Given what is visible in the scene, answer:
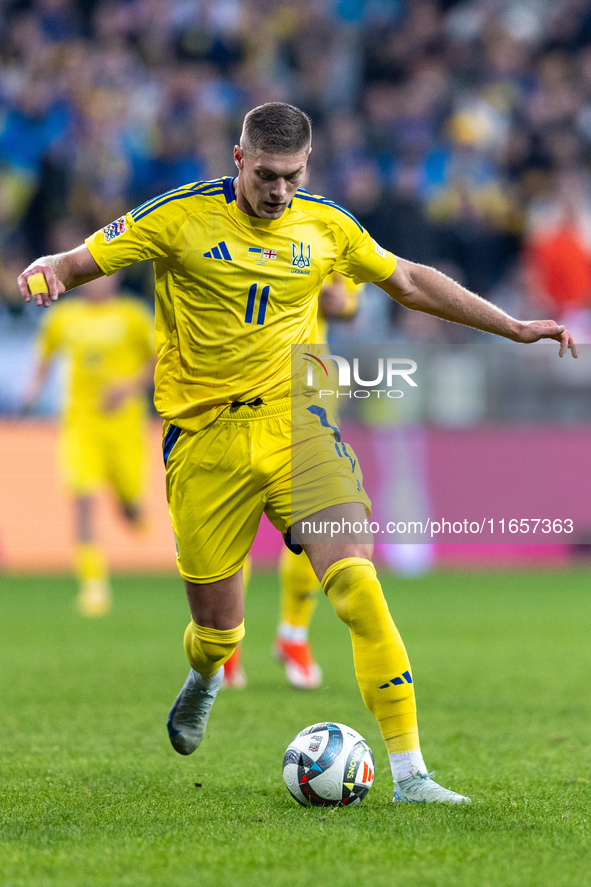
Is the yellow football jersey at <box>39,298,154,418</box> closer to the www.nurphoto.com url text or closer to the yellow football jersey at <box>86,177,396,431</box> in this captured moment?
the www.nurphoto.com url text

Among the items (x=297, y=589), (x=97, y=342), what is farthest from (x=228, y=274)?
(x=97, y=342)

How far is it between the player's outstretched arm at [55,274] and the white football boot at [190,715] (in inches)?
70.8

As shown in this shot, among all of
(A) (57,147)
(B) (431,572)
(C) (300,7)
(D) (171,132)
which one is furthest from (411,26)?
(B) (431,572)

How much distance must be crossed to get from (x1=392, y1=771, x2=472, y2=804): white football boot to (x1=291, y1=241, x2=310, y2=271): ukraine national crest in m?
1.85

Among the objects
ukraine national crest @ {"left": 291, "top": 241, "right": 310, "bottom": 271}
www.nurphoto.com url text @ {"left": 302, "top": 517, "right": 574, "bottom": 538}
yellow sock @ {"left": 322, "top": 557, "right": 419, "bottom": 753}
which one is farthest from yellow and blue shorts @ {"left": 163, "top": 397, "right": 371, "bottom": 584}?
www.nurphoto.com url text @ {"left": 302, "top": 517, "right": 574, "bottom": 538}

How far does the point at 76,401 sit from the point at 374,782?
7.08 meters

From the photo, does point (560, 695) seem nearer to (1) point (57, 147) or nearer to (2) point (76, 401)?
(2) point (76, 401)

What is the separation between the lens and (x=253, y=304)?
180 inches

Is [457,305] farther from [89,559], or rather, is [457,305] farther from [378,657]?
[89,559]

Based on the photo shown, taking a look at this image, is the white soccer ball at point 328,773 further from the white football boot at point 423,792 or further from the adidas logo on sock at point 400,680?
the adidas logo on sock at point 400,680

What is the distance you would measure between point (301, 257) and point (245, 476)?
33.0 inches

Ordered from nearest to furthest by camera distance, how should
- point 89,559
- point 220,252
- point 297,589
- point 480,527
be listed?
1. point 220,252
2. point 297,589
3. point 89,559
4. point 480,527

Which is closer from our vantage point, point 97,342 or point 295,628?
point 295,628

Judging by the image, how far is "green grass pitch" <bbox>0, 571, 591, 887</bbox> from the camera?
3.38 m
